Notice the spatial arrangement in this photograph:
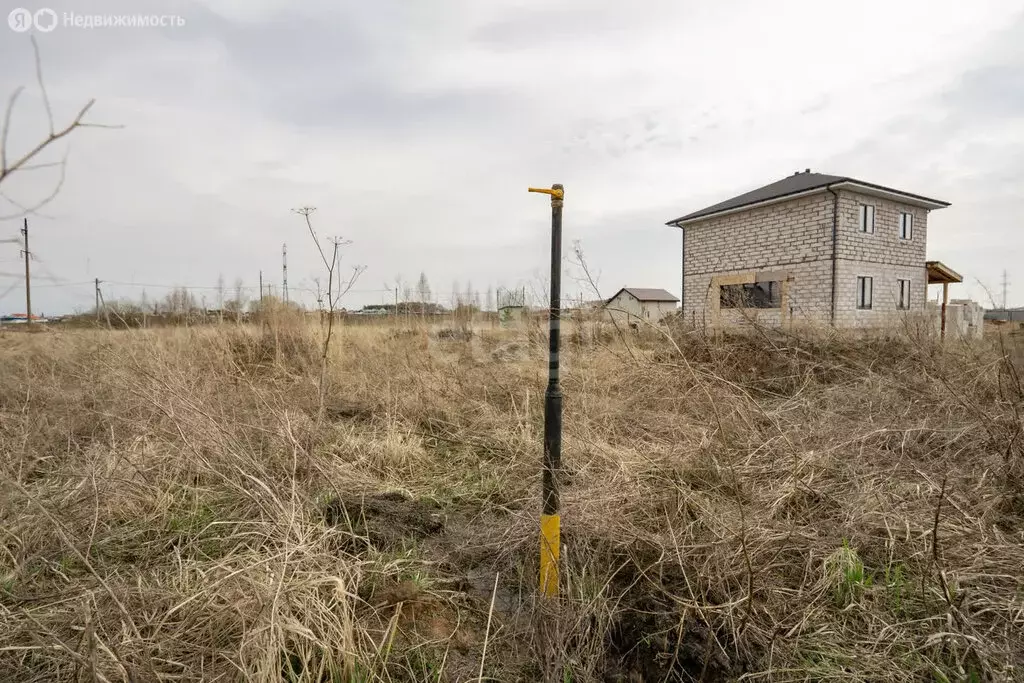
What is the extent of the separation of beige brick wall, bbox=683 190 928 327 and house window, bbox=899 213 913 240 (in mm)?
170

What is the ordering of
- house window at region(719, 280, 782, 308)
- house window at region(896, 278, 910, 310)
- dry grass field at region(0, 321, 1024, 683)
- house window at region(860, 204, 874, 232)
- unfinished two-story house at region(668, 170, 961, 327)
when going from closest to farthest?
dry grass field at region(0, 321, 1024, 683) → unfinished two-story house at region(668, 170, 961, 327) → house window at region(860, 204, 874, 232) → house window at region(719, 280, 782, 308) → house window at region(896, 278, 910, 310)

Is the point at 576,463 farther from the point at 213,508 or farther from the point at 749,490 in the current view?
the point at 213,508

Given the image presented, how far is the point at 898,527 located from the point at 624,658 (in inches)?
65.4

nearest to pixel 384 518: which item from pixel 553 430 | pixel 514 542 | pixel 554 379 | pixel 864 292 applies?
pixel 514 542

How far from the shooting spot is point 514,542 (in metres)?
2.52

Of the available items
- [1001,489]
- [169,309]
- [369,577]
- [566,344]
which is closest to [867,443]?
[1001,489]

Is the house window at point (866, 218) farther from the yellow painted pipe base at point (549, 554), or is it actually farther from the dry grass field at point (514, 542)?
the yellow painted pipe base at point (549, 554)

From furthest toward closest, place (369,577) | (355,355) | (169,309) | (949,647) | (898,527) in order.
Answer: (169,309), (355,355), (898,527), (369,577), (949,647)

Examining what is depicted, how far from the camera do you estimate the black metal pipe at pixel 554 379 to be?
1.98 meters

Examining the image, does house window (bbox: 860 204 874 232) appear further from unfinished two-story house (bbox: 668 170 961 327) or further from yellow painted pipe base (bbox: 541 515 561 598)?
yellow painted pipe base (bbox: 541 515 561 598)

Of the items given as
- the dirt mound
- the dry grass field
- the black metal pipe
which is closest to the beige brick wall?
the dry grass field

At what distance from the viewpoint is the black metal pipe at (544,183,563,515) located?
1.98 metres

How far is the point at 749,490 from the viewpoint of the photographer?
296cm

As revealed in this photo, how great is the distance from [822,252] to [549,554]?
15.0 metres
